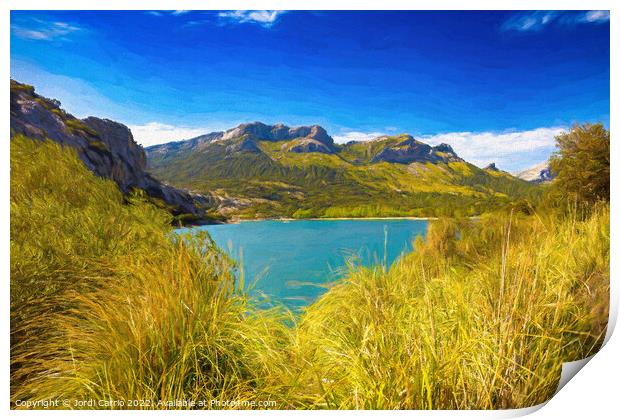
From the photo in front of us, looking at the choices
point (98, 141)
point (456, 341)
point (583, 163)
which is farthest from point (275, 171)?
point (456, 341)

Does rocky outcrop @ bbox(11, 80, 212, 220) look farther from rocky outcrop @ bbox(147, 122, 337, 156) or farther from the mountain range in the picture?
rocky outcrop @ bbox(147, 122, 337, 156)

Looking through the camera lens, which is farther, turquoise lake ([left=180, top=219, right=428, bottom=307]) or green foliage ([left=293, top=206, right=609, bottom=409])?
turquoise lake ([left=180, top=219, right=428, bottom=307])

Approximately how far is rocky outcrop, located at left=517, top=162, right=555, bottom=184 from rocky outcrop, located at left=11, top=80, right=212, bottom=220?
366cm

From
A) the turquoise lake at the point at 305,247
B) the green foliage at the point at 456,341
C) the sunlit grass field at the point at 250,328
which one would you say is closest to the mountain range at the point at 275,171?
the turquoise lake at the point at 305,247

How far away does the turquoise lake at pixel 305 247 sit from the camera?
3609 mm

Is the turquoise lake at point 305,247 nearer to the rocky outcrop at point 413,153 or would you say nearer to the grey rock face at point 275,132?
the rocky outcrop at point 413,153

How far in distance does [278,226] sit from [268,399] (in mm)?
3250

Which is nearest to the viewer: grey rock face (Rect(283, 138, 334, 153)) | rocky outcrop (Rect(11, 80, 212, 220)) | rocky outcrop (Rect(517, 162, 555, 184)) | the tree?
rocky outcrop (Rect(11, 80, 212, 220))

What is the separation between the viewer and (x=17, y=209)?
9.36 ft

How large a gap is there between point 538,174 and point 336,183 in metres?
2.61

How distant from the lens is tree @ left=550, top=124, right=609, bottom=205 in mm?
3600

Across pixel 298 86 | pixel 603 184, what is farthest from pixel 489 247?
pixel 298 86

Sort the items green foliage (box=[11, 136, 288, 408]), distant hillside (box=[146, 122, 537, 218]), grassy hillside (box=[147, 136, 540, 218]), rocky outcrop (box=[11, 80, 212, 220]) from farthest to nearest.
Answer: grassy hillside (box=[147, 136, 540, 218]), distant hillside (box=[146, 122, 537, 218]), rocky outcrop (box=[11, 80, 212, 220]), green foliage (box=[11, 136, 288, 408])

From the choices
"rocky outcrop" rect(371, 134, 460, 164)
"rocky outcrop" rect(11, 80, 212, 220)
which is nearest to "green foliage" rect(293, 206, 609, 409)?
"rocky outcrop" rect(371, 134, 460, 164)
